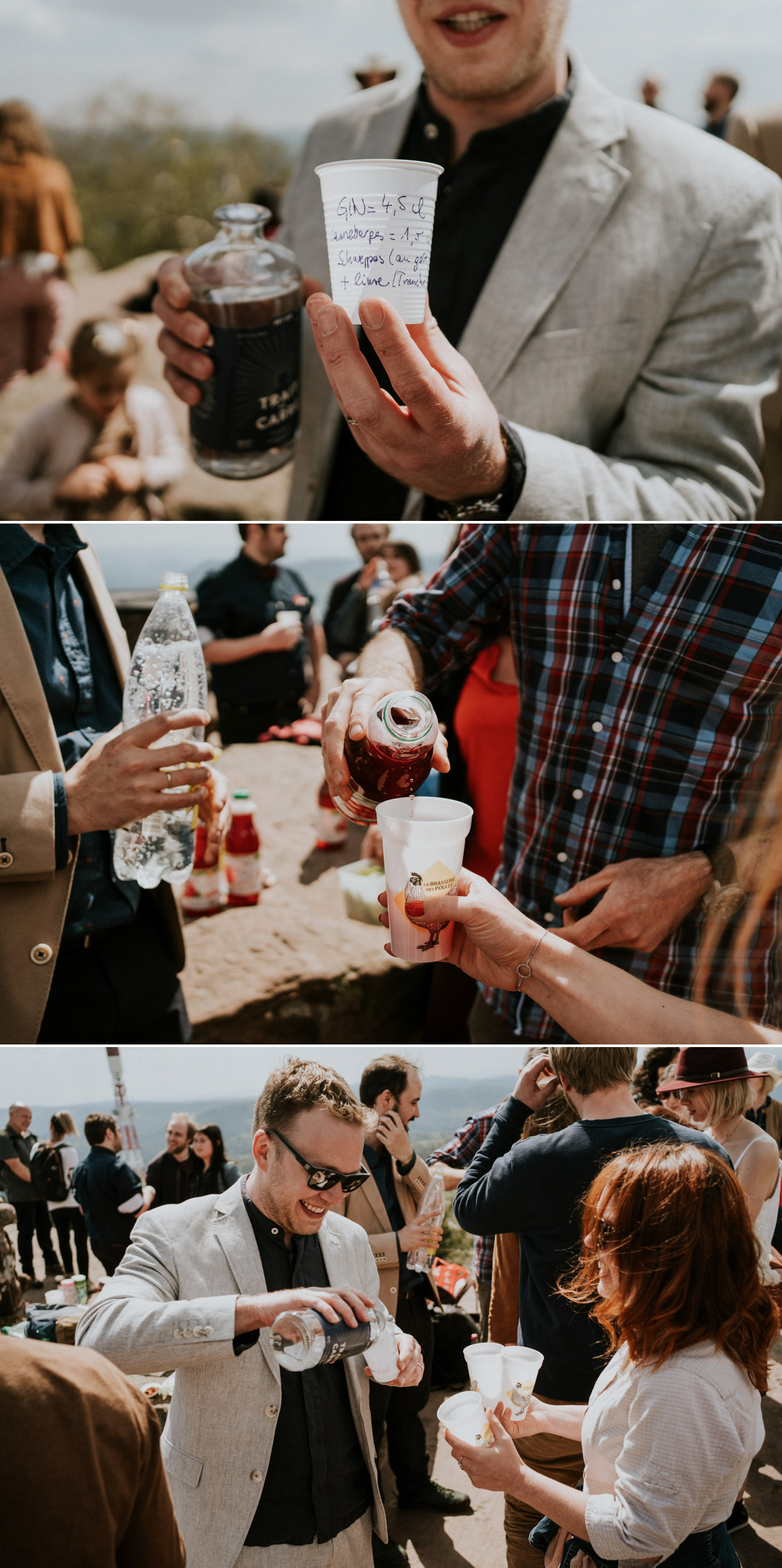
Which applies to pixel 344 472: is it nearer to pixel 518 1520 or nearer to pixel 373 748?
pixel 373 748

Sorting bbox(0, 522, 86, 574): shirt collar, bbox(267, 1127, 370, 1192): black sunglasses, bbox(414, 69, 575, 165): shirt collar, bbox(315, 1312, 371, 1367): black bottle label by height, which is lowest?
bbox(315, 1312, 371, 1367): black bottle label

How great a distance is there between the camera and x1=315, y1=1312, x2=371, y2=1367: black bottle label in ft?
3.07

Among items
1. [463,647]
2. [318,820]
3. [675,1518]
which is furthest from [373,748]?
[318,820]

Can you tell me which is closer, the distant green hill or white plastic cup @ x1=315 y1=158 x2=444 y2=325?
white plastic cup @ x1=315 y1=158 x2=444 y2=325

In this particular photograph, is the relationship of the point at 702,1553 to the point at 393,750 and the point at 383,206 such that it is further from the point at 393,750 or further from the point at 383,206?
the point at 383,206

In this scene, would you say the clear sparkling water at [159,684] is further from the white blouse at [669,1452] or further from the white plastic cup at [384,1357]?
the white blouse at [669,1452]

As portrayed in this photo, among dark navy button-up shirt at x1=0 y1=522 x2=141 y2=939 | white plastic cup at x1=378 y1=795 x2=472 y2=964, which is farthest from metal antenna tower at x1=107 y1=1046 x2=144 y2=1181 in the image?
white plastic cup at x1=378 y1=795 x2=472 y2=964

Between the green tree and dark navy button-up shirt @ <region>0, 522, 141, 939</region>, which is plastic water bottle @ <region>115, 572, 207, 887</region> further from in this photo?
the green tree

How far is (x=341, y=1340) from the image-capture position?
0.94 meters

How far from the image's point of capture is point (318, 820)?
182cm

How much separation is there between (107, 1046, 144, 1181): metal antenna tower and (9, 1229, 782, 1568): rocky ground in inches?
5.7

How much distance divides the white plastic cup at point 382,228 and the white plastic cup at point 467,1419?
110 cm

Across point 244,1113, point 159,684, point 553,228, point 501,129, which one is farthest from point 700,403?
point 244,1113

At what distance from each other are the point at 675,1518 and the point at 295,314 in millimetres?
1309
